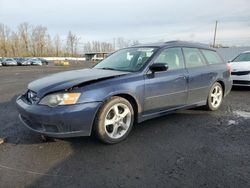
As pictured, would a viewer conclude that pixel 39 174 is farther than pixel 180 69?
No

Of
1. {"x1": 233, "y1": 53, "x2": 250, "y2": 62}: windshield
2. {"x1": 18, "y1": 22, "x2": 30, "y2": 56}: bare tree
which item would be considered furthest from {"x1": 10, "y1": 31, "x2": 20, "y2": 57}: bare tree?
{"x1": 233, "y1": 53, "x2": 250, "y2": 62}: windshield

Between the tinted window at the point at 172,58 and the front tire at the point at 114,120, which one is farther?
the tinted window at the point at 172,58

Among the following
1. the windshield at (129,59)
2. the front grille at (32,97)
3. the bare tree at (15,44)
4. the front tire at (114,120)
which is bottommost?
the front tire at (114,120)

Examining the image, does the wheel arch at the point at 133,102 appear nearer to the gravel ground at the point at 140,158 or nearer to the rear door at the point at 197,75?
the gravel ground at the point at 140,158

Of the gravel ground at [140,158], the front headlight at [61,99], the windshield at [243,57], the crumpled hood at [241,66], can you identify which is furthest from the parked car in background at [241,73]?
the front headlight at [61,99]

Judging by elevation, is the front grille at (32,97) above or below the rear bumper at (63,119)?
above

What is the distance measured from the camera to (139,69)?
3820 mm

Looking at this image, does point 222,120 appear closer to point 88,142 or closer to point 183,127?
point 183,127

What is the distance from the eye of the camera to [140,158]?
3.00 meters

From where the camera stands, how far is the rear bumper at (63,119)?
9.75ft

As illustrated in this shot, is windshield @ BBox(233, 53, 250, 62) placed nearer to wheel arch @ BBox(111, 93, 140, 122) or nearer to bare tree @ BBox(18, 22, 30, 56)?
wheel arch @ BBox(111, 93, 140, 122)

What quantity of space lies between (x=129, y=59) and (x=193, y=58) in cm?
143

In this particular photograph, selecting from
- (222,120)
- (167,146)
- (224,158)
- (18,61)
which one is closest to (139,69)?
(167,146)

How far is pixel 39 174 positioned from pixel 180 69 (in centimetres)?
304
